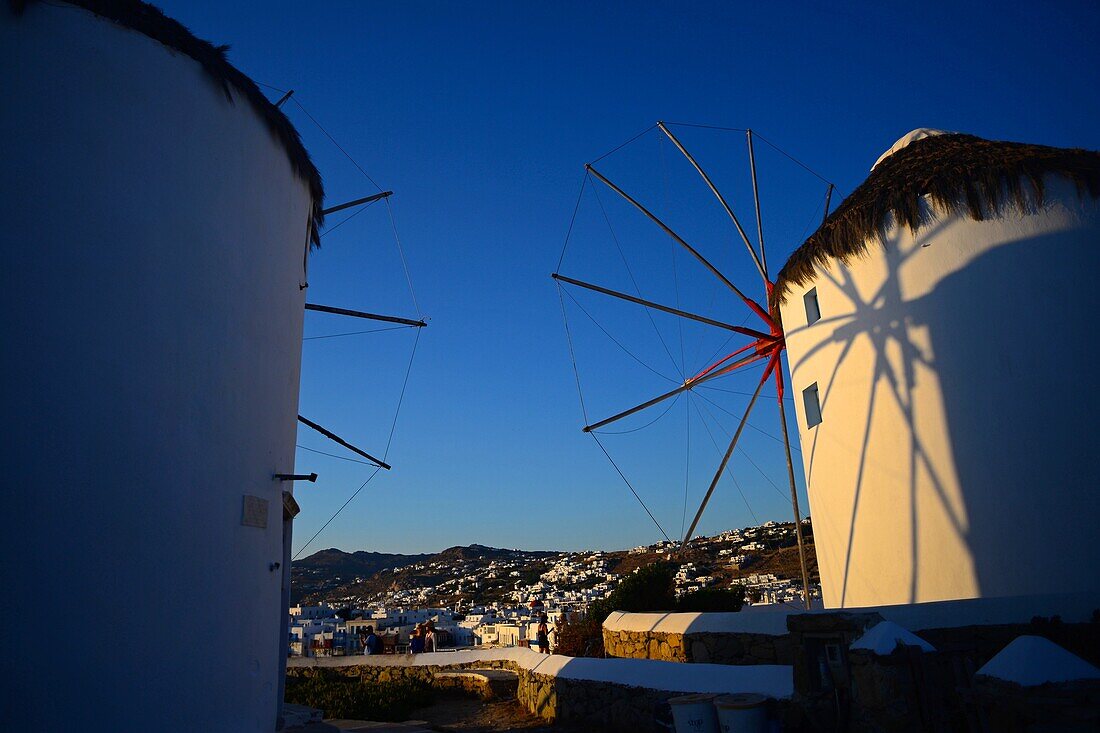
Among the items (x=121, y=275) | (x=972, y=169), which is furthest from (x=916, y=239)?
(x=121, y=275)

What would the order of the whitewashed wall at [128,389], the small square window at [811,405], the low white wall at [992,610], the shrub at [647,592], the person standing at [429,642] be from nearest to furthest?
the whitewashed wall at [128,389] < the low white wall at [992,610] < the small square window at [811,405] < the shrub at [647,592] < the person standing at [429,642]

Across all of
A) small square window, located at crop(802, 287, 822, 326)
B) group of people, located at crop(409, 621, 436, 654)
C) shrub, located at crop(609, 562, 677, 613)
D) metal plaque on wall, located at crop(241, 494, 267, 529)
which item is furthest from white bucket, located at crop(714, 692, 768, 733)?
group of people, located at crop(409, 621, 436, 654)

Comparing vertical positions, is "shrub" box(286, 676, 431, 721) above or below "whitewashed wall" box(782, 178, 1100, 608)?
below

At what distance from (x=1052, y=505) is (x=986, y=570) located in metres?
1.02

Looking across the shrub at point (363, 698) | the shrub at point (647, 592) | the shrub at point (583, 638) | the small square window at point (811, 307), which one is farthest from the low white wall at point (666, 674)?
the small square window at point (811, 307)

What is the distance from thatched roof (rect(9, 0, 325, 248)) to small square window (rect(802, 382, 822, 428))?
8080mm

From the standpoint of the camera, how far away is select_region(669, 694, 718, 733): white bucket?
6.78 meters

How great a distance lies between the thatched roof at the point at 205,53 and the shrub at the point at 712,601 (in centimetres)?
1148

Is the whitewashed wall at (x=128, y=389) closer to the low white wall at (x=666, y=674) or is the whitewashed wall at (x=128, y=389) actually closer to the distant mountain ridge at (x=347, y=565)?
the low white wall at (x=666, y=674)

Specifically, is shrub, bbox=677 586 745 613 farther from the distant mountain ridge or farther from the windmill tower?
the distant mountain ridge

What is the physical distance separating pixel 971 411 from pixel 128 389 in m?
8.94

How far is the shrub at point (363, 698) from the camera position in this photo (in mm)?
11883

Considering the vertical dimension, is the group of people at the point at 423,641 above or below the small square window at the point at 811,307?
below

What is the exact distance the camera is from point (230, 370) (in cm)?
672
